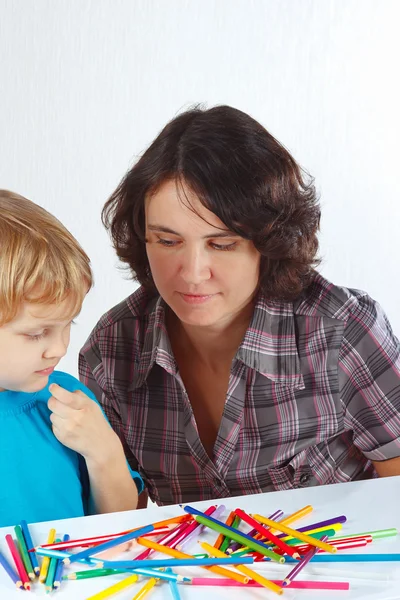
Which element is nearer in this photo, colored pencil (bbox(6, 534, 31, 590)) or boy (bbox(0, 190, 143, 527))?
colored pencil (bbox(6, 534, 31, 590))

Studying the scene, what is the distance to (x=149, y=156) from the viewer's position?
1500mm

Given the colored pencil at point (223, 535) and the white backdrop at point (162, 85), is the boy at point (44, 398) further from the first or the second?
the white backdrop at point (162, 85)

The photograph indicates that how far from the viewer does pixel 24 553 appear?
935 millimetres

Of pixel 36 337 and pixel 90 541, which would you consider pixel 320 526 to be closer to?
pixel 90 541

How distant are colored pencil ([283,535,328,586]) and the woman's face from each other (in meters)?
0.57

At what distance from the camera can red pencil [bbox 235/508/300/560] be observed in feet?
3.08

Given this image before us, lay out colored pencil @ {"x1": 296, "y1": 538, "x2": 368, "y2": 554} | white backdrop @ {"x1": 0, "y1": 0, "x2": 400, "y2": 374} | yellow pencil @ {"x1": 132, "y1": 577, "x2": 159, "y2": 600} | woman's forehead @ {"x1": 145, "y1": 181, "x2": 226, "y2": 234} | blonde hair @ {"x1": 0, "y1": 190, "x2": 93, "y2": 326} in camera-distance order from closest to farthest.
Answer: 1. yellow pencil @ {"x1": 132, "y1": 577, "x2": 159, "y2": 600}
2. colored pencil @ {"x1": 296, "y1": 538, "x2": 368, "y2": 554}
3. blonde hair @ {"x1": 0, "y1": 190, "x2": 93, "y2": 326}
4. woman's forehead @ {"x1": 145, "y1": 181, "x2": 226, "y2": 234}
5. white backdrop @ {"x1": 0, "y1": 0, "x2": 400, "y2": 374}

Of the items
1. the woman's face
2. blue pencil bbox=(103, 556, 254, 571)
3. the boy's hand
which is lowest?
blue pencil bbox=(103, 556, 254, 571)

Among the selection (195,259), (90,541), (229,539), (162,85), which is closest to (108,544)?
(90,541)

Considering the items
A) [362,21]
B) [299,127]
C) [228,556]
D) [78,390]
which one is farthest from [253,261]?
[362,21]

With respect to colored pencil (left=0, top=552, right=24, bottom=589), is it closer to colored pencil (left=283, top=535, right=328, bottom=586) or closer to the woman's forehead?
colored pencil (left=283, top=535, right=328, bottom=586)

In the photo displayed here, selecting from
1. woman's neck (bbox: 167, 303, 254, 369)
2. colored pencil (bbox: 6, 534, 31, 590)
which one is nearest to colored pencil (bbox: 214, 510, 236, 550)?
colored pencil (bbox: 6, 534, 31, 590)

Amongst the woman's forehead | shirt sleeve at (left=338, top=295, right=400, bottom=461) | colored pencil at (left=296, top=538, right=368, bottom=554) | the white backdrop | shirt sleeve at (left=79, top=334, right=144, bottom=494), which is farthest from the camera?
the white backdrop

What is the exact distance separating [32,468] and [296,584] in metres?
0.45
